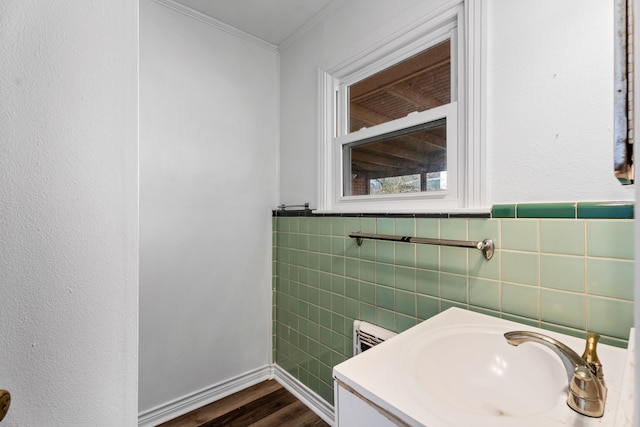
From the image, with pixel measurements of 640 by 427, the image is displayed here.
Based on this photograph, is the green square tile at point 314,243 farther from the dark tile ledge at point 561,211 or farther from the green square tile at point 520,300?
the green square tile at point 520,300

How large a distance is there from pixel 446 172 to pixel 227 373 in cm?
176

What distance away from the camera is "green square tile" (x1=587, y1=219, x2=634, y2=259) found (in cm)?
77

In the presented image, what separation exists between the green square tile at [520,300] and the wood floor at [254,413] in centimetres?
121

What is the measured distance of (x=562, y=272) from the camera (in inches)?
34.5

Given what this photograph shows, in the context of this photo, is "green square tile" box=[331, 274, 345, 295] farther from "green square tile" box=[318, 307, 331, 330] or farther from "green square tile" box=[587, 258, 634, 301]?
"green square tile" box=[587, 258, 634, 301]

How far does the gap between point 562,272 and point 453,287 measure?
344mm

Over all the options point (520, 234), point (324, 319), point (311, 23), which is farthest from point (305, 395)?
point (311, 23)

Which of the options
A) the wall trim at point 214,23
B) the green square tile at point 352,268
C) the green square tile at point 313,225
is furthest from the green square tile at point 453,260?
the wall trim at point 214,23

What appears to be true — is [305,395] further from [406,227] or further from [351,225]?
[406,227]

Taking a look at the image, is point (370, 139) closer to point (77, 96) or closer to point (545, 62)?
point (545, 62)

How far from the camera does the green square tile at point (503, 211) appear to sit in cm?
97

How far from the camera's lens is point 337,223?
1610 millimetres

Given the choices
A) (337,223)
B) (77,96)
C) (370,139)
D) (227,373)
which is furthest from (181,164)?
(227,373)

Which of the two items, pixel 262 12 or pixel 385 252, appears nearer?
pixel 385 252
